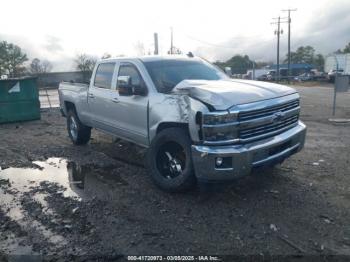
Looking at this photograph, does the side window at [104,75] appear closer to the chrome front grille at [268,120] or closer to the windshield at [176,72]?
the windshield at [176,72]

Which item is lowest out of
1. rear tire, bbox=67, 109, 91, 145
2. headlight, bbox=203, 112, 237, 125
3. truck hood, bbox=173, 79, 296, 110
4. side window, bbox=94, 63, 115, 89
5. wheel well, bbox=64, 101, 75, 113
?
rear tire, bbox=67, 109, 91, 145

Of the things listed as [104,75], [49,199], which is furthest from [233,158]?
[104,75]

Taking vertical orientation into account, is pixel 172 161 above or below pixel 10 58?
below

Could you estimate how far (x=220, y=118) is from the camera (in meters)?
4.74

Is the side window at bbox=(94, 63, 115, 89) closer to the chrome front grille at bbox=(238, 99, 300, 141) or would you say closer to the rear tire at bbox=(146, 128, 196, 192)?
the rear tire at bbox=(146, 128, 196, 192)

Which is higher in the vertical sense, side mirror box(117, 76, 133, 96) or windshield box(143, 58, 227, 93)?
windshield box(143, 58, 227, 93)

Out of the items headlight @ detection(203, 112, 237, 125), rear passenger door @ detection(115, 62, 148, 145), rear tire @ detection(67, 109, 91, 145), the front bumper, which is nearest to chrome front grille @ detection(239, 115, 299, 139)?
the front bumper

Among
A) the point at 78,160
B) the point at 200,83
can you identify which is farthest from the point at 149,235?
the point at 78,160

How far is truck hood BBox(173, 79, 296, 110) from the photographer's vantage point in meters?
4.86

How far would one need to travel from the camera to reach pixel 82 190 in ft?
19.8

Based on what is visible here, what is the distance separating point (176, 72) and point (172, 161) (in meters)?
1.59

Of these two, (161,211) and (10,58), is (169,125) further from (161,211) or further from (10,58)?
(10,58)

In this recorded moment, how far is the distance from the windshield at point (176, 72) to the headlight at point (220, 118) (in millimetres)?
1285

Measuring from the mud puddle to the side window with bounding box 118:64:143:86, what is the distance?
63.8 inches
